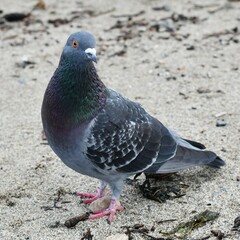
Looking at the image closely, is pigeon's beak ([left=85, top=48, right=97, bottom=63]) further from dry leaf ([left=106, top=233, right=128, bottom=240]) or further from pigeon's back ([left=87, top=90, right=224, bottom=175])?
dry leaf ([left=106, top=233, right=128, bottom=240])

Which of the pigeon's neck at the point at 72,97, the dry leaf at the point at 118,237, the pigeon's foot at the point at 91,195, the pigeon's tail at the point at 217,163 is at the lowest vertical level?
the pigeon's foot at the point at 91,195

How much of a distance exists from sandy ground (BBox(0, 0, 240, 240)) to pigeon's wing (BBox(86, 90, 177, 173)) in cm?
41

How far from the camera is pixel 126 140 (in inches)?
188

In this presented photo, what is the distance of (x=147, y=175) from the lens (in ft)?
17.4

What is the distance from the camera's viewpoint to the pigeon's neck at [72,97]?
4.54 meters

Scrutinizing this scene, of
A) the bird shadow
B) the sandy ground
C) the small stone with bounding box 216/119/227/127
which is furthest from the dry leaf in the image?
the small stone with bounding box 216/119/227/127

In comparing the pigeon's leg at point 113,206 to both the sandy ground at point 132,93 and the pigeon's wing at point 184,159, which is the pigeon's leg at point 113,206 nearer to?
the sandy ground at point 132,93

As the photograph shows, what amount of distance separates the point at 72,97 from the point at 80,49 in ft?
1.19

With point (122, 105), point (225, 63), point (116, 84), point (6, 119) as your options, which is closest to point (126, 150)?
point (122, 105)

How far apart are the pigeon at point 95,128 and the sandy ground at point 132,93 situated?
14.3 inches

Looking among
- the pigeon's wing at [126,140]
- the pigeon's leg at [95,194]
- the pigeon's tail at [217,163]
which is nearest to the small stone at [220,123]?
the pigeon's tail at [217,163]

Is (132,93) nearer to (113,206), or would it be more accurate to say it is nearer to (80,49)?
(113,206)

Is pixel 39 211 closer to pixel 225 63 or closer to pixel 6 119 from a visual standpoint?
pixel 6 119

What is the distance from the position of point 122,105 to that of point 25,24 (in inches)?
200
